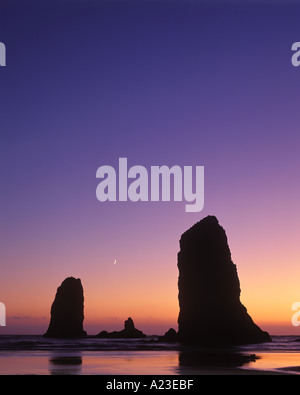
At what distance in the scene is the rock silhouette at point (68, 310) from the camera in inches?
3834

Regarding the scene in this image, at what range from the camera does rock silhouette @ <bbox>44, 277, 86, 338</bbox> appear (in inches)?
3834

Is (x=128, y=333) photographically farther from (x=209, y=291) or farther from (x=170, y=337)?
(x=209, y=291)

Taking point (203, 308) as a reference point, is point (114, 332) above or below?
below

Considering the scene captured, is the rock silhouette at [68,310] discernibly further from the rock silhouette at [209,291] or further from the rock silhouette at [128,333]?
the rock silhouette at [209,291]

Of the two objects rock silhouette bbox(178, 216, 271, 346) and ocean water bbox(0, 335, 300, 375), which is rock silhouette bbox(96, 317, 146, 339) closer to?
rock silhouette bbox(178, 216, 271, 346)

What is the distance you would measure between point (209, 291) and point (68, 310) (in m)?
49.8


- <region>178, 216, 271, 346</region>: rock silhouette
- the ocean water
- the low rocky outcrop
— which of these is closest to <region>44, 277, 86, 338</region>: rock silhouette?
the low rocky outcrop

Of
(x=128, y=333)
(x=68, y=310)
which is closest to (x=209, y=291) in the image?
(x=128, y=333)

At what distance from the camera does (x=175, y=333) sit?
5881 cm
